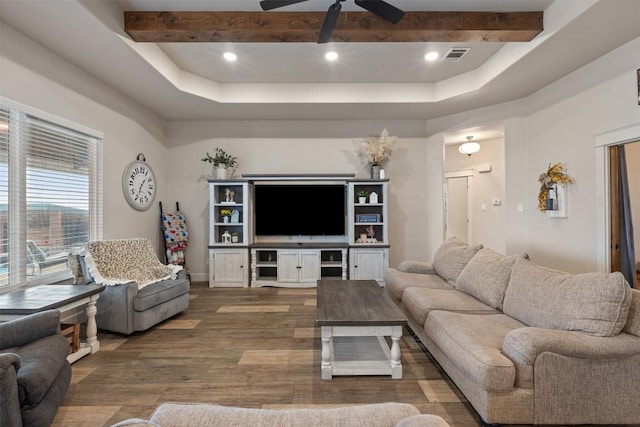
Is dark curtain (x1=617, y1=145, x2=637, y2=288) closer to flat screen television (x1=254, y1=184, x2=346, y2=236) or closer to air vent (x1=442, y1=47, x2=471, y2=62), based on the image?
air vent (x1=442, y1=47, x2=471, y2=62)

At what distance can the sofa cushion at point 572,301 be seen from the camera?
5.70ft

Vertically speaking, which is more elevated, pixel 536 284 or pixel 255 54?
pixel 255 54

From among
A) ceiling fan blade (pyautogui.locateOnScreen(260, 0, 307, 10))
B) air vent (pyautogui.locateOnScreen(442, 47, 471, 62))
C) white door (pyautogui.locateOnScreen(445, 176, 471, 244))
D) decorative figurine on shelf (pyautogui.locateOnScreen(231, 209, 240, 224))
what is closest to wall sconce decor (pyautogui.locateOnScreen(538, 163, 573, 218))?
air vent (pyautogui.locateOnScreen(442, 47, 471, 62))

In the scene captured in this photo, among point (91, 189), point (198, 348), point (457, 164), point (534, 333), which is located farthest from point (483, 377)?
point (457, 164)

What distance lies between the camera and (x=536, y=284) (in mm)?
2225

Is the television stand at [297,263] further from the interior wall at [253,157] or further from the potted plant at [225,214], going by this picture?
the interior wall at [253,157]

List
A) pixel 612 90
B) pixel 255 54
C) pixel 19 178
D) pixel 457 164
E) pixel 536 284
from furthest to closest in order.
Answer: pixel 457 164, pixel 255 54, pixel 612 90, pixel 19 178, pixel 536 284

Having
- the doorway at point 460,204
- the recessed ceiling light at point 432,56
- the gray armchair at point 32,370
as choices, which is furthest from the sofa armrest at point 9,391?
the doorway at point 460,204

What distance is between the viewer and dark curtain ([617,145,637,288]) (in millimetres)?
3191

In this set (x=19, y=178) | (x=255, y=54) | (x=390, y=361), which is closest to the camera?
(x=390, y=361)

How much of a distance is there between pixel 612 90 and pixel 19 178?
5973 mm

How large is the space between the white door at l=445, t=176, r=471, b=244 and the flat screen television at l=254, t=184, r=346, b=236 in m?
3.37

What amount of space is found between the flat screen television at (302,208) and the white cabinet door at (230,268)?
68 cm

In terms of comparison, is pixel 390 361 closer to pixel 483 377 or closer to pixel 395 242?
pixel 483 377
